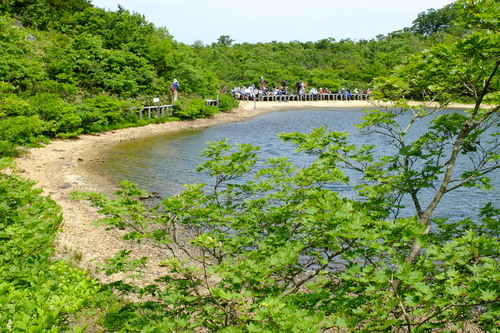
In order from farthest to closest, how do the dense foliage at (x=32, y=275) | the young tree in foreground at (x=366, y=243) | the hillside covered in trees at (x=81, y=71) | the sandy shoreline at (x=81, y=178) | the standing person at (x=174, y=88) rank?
the standing person at (x=174, y=88), the hillside covered in trees at (x=81, y=71), the sandy shoreline at (x=81, y=178), the young tree in foreground at (x=366, y=243), the dense foliage at (x=32, y=275)

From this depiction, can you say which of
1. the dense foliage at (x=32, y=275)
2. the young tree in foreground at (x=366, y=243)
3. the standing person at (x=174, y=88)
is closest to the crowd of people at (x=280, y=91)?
the standing person at (x=174, y=88)

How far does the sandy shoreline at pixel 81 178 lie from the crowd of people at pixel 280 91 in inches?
708

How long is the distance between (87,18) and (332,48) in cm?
5231

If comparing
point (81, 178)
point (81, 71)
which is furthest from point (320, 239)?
point (81, 71)

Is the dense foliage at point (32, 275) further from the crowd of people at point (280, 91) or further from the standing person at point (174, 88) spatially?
the crowd of people at point (280, 91)

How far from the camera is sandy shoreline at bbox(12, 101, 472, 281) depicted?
8555 mm

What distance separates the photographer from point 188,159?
1908 cm

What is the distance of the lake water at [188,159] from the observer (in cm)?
1332

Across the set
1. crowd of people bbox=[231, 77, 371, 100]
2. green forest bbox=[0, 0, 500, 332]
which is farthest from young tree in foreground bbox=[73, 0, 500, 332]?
crowd of people bbox=[231, 77, 371, 100]

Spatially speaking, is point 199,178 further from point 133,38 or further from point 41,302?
point 133,38

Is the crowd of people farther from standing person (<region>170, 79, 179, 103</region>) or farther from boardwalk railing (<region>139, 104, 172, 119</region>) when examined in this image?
boardwalk railing (<region>139, 104, 172, 119</region>)

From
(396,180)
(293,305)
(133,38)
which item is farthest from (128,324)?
(133,38)

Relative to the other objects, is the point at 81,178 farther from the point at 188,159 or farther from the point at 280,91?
the point at 280,91

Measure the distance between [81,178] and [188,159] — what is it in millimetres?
5584
